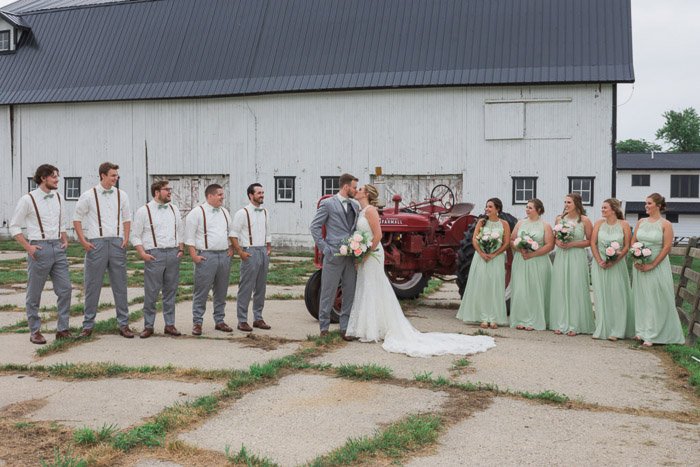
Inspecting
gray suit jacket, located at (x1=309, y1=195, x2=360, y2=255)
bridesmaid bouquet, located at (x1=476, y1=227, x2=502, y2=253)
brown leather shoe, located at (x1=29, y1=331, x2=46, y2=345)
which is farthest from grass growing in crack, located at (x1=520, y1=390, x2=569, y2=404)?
brown leather shoe, located at (x1=29, y1=331, x2=46, y2=345)

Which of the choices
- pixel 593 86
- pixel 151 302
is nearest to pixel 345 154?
pixel 593 86

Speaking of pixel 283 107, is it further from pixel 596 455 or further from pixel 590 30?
pixel 596 455

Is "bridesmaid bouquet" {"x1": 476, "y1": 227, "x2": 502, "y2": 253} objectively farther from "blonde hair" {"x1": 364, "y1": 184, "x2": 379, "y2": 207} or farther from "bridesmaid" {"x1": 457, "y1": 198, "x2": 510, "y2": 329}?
"blonde hair" {"x1": 364, "y1": 184, "x2": 379, "y2": 207}

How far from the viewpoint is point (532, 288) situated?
30.6ft

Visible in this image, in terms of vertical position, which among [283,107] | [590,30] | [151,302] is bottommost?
[151,302]

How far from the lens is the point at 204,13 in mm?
25906

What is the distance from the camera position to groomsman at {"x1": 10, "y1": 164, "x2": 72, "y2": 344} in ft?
25.5

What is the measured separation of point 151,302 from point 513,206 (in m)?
14.7

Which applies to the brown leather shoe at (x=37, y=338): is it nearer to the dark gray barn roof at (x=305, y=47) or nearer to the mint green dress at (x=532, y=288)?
the mint green dress at (x=532, y=288)

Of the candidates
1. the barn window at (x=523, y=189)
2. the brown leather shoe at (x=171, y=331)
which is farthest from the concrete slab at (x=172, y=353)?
the barn window at (x=523, y=189)

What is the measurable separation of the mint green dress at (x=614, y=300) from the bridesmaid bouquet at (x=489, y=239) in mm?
1345

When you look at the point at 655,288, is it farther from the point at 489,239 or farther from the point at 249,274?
the point at 249,274

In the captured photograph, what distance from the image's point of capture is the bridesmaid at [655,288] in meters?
8.16

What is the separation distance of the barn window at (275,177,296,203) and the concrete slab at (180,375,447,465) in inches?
686
